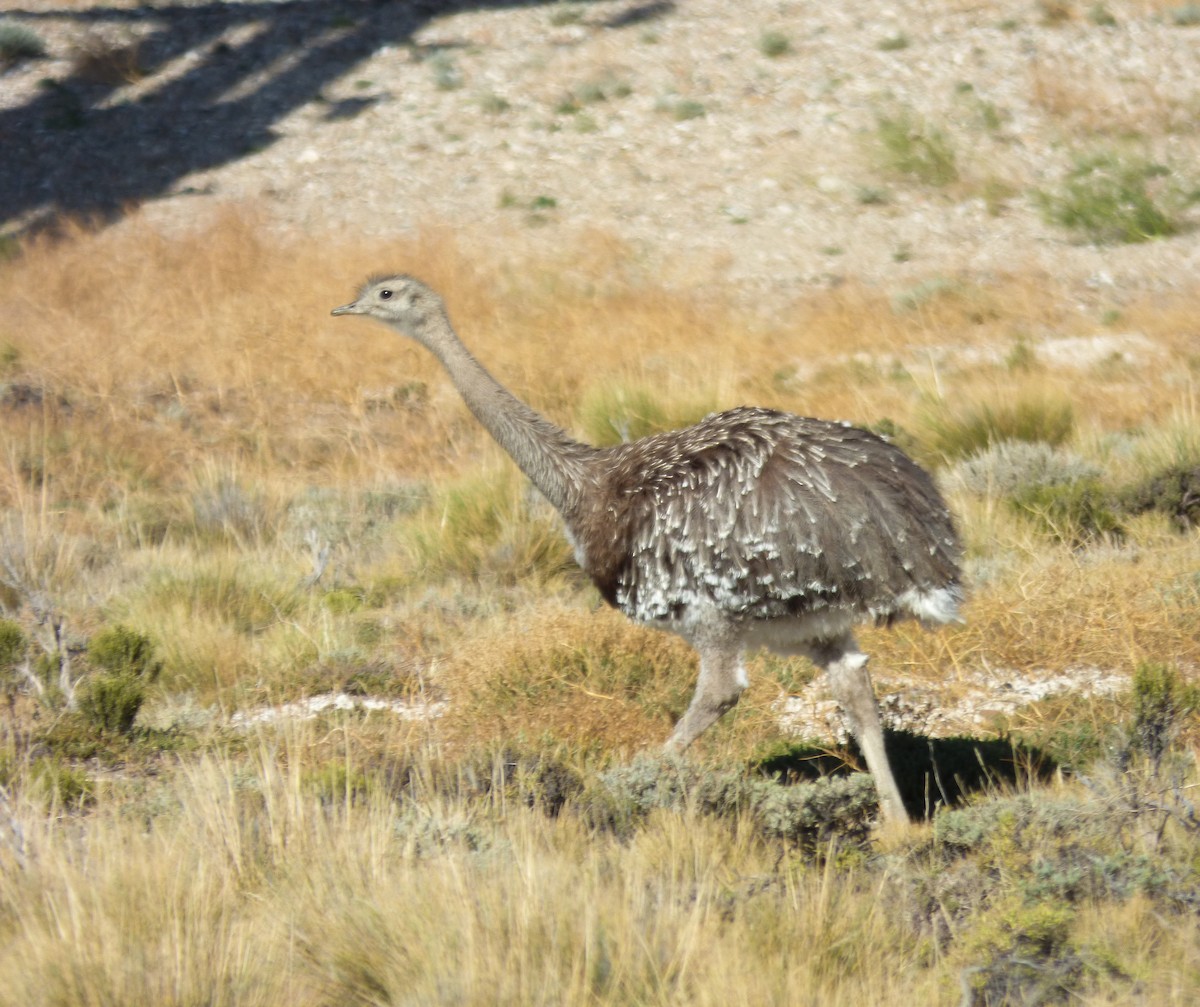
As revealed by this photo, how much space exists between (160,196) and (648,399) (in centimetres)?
1091

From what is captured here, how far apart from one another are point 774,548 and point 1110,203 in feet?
46.0

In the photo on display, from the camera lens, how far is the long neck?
18.9ft

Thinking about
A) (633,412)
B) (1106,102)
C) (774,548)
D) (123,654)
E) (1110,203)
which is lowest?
(1110,203)

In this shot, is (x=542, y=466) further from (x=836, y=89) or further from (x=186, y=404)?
(x=836, y=89)

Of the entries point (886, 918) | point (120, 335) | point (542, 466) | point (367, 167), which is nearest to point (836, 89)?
point (367, 167)

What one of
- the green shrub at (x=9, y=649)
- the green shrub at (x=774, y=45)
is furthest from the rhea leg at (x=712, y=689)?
the green shrub at (x=774, y=45)

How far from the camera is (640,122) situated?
21.1 meters

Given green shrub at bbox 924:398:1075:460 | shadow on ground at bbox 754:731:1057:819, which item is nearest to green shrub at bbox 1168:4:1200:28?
green shrub at bbox 924:398:1075:460

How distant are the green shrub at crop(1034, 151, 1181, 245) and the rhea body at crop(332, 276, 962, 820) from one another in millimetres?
12853

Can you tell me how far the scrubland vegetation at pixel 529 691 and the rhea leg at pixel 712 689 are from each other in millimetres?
161

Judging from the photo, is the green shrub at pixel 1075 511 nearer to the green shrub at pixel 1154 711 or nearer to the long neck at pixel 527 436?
the green shrub at pixel 1154 711

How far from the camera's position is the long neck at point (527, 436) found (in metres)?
5.77

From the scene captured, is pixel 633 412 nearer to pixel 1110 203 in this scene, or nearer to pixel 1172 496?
pixel 1172 496

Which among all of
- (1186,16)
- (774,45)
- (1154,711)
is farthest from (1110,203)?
(1154,711)
